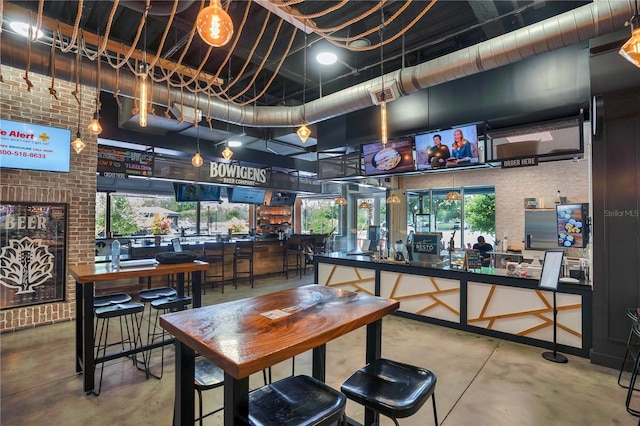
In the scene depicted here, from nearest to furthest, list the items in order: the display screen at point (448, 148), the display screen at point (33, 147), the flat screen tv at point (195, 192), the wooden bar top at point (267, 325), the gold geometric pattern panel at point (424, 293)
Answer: the wooden bar top at point (267, 325)
the display screen at point (33, 147)
the display screen at point (448, 148)
the gold geometric pattern panel at point (424, 293)
the flat screen tv at point (195, 192)

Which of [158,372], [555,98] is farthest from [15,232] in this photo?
[555,98]

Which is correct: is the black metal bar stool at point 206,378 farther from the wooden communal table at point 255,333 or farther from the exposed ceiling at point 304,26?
the exposed ceiling at point 304,26

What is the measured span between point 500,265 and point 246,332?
7403 mm

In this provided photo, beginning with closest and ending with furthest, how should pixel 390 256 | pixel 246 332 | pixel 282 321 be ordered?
pixel 246 332, pixel 282 321, pixel 390 256

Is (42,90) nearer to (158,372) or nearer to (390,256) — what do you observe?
(158,372)

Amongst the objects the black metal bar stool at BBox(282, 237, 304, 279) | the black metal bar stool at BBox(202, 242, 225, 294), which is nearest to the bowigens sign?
the black metal bar stool at BBox(202, 242, 225, 294)

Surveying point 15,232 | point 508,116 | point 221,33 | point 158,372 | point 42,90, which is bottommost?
point 158,372

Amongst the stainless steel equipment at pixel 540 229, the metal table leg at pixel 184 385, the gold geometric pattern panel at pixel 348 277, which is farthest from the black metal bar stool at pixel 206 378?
the stainless steel equipment at pixel 540 229

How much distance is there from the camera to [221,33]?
1.68m

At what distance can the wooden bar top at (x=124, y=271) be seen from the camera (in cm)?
280

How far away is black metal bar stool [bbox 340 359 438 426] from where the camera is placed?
1553 mm

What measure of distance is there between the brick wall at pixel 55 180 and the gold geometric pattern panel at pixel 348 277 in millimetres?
3938

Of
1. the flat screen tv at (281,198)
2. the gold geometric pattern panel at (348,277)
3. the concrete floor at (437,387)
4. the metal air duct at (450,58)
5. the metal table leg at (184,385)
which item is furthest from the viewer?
the flat screen tv at (281,198)

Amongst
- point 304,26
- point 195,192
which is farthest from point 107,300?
point 195,192
